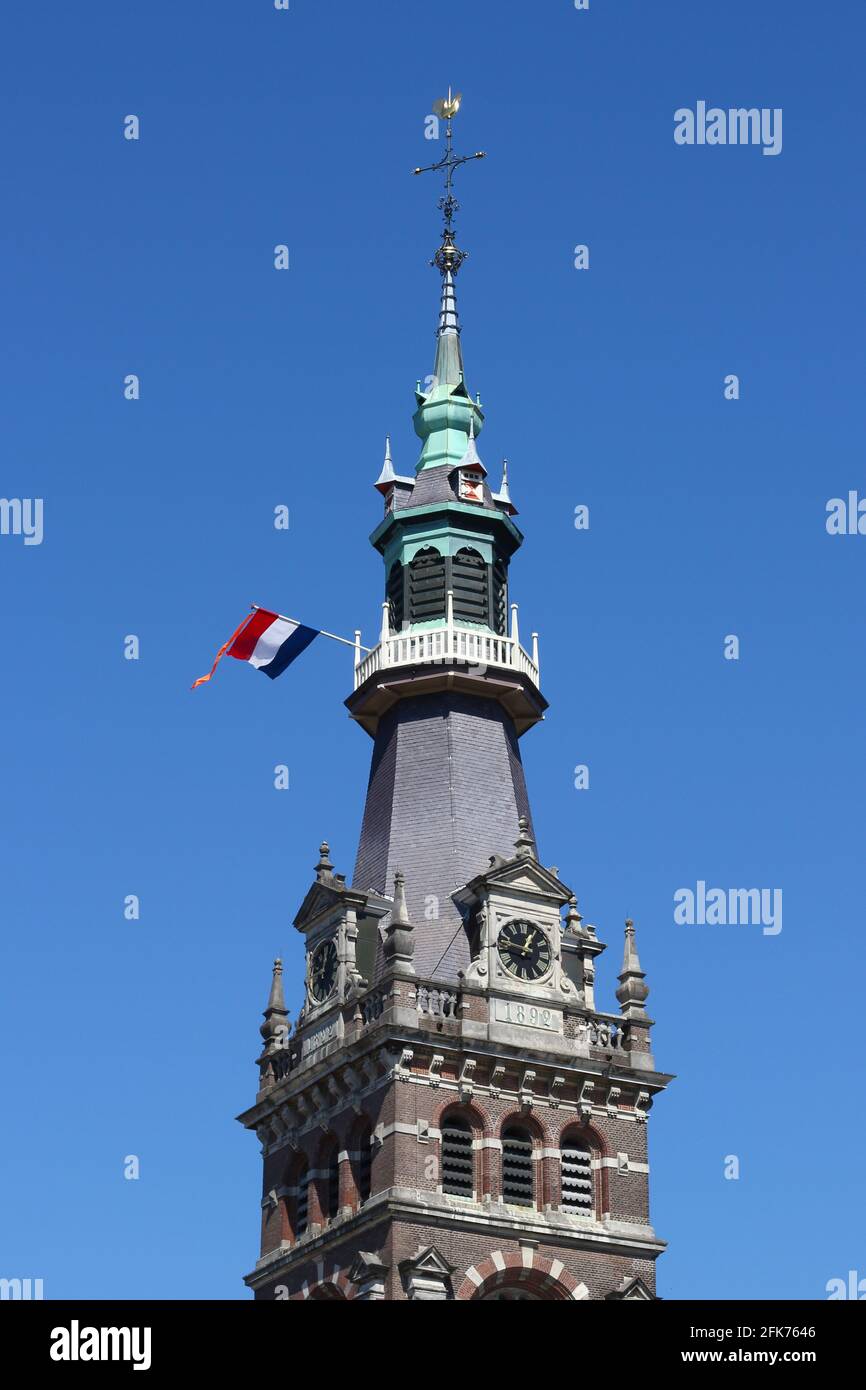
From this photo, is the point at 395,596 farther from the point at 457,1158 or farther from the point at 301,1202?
the point at 457,1158

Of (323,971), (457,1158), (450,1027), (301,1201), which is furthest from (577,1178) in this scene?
(323,971)

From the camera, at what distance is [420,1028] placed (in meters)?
80.1

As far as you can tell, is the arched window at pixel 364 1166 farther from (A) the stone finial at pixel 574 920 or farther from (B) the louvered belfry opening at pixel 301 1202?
(A) the stone finial at pixel 574 920

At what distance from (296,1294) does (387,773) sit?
18.8 metres

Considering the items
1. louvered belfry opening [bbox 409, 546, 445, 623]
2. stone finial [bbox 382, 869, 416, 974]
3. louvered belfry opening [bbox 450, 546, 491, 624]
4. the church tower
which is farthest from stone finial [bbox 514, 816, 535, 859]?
louvered belfry opening [bbox 409, 546, 445, 623]

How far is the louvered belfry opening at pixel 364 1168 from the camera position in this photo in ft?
262

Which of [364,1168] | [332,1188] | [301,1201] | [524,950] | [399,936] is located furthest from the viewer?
[301,1201]

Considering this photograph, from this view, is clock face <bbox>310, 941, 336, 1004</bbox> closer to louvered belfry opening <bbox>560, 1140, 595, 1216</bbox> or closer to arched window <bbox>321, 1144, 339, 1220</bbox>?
arched window <bbox>321, 1144, 339, 1220</bbox>

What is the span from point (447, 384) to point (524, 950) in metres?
24.7

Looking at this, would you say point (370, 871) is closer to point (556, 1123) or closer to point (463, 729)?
point (463, 729)

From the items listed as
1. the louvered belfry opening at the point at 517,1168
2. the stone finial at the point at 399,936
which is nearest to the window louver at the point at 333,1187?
the louvered belfry opening at the point at 517,1168

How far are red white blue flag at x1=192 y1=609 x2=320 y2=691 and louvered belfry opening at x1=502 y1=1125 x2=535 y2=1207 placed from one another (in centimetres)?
1794

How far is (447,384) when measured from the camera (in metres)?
97.3
